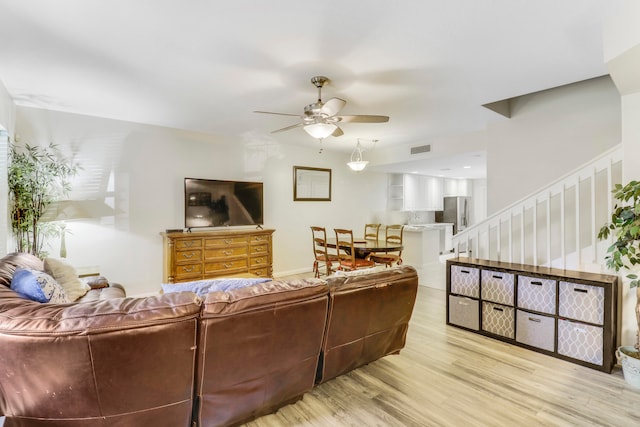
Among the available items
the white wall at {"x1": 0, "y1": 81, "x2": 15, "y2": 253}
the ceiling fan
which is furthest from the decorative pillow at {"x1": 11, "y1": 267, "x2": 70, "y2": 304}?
the ceiling fan

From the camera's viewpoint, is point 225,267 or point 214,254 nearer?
point 214,254

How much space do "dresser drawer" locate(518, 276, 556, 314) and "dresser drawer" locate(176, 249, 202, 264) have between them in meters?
3.89

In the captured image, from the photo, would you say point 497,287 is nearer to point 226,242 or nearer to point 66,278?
point 226,242

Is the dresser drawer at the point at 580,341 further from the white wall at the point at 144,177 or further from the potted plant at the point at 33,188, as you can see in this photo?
the potted plant at the point at 33,188

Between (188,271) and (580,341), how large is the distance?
4.38 m

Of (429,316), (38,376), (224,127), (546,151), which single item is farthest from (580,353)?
(224,127)

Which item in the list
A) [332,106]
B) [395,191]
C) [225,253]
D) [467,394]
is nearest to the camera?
[467,394]

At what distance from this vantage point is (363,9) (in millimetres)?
1936

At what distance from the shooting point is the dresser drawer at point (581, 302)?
2.56 meters

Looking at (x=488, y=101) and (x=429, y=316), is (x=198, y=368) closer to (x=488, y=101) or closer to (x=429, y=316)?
(x=429, y=316)

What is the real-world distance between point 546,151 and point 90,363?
4.67 m

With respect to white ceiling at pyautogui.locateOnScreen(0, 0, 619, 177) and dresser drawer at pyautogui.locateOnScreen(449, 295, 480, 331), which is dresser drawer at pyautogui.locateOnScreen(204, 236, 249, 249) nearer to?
white ceiling at pyautogui.locateOnScreen(0, 0, 619, 177)

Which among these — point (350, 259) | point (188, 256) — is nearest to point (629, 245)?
point (350, 259)

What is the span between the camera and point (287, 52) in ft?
8.07
